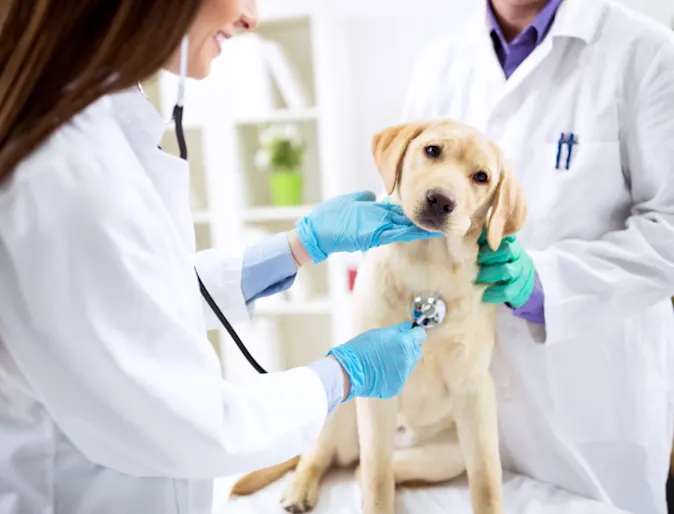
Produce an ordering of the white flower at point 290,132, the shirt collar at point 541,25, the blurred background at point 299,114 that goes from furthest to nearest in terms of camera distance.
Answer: the white flower at point 290,132 < the blurred background at point 299,114 < the shirt collar at point 541,25

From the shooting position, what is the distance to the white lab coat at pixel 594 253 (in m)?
0.97

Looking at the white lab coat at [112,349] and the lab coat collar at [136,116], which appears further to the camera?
the lab coat collar at [136,116]

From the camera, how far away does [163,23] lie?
60cm

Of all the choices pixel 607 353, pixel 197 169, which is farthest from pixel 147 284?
pixel 197 169

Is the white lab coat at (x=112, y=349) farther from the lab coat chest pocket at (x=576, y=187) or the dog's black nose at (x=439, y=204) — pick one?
the lab coat chest pocket at (x=576, y=187)

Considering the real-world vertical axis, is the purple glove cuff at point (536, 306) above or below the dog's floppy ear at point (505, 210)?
below

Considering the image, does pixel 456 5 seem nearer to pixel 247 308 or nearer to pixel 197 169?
pixel 197 169

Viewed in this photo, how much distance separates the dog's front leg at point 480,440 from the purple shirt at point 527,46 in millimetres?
139

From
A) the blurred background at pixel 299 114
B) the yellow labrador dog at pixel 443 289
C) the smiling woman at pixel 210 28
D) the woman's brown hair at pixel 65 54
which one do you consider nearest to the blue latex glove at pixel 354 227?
the yellow labrador dog at pixel 443 289

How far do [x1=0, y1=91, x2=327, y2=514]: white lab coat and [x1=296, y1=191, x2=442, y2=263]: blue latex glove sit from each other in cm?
30

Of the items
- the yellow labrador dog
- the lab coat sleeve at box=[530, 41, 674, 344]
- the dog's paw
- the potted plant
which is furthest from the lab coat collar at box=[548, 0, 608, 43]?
the potted plant

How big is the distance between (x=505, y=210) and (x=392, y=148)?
202 millimetres

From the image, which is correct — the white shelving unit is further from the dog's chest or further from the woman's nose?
the woman's nose

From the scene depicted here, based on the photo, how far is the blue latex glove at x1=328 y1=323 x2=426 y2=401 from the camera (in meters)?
0.83
